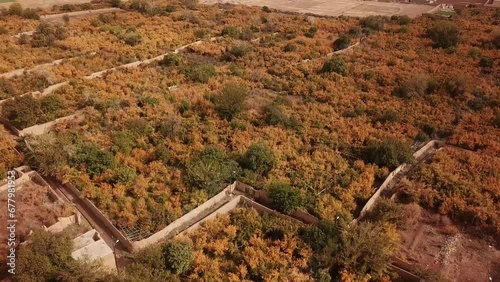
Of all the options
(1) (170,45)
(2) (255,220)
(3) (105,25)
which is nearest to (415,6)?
(1) (170,45)

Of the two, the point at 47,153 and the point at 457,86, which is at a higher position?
the point at 457,86

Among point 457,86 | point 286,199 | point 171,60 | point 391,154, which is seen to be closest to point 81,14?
point 171,60

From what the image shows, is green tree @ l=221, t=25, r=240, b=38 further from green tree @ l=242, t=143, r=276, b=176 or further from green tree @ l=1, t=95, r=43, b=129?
green tree @ l=242, t=143, r=276, b=176

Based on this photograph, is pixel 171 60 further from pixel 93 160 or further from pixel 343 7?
pixel 343 7

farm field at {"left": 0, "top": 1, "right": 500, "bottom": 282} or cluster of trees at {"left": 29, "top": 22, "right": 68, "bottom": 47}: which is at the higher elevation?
cluster of trees at {"left": 29, "top": 22, "right": 68, "bottom": 47}

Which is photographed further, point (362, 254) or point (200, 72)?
point (200, 72)

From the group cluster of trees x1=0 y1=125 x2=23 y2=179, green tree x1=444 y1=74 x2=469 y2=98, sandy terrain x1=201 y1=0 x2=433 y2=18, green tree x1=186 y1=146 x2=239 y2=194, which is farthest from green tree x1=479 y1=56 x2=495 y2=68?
cluster of trees x1=0 y1=125 x2=23 y2=179
